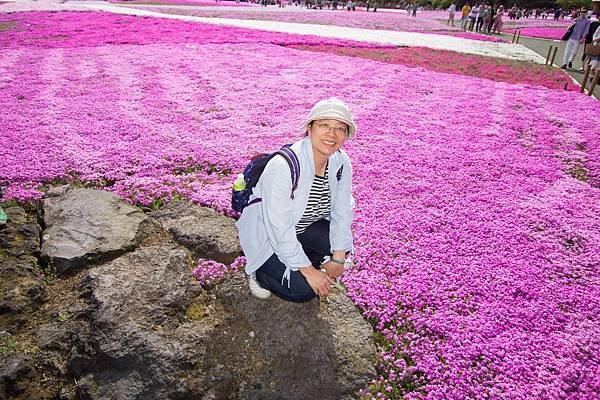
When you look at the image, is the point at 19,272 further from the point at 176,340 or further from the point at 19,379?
the point at 176,340

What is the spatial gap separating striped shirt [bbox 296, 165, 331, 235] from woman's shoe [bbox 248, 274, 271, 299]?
851 millimetres

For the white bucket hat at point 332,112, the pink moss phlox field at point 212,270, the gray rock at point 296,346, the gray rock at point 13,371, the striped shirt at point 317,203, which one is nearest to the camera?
the gray rock at point 13,371

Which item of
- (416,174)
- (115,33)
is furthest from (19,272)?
(115,33)

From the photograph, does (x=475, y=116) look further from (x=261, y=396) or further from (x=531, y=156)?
(x=261, y=396)

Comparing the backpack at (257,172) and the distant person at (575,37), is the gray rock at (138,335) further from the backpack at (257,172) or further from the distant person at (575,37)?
the distant person at (575,37)

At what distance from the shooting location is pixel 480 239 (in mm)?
6898

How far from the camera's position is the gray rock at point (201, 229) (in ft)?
20.4

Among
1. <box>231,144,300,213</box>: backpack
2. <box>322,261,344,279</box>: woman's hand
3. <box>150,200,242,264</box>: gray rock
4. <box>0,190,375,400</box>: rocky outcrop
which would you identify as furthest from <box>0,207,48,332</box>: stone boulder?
<box>322,261,344,279</box>: woman's hand

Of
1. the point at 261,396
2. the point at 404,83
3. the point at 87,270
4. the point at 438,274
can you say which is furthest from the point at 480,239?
the point at 404,83

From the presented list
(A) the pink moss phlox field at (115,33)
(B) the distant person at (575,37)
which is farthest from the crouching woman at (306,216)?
(B) the distant person at (575,37)

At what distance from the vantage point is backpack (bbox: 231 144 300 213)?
409cm

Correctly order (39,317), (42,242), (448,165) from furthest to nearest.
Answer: (448,165)
(42,242)
(39,317)

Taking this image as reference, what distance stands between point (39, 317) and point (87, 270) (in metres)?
0.85

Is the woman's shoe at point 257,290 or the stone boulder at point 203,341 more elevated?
the woman's shoe at point 257,290
